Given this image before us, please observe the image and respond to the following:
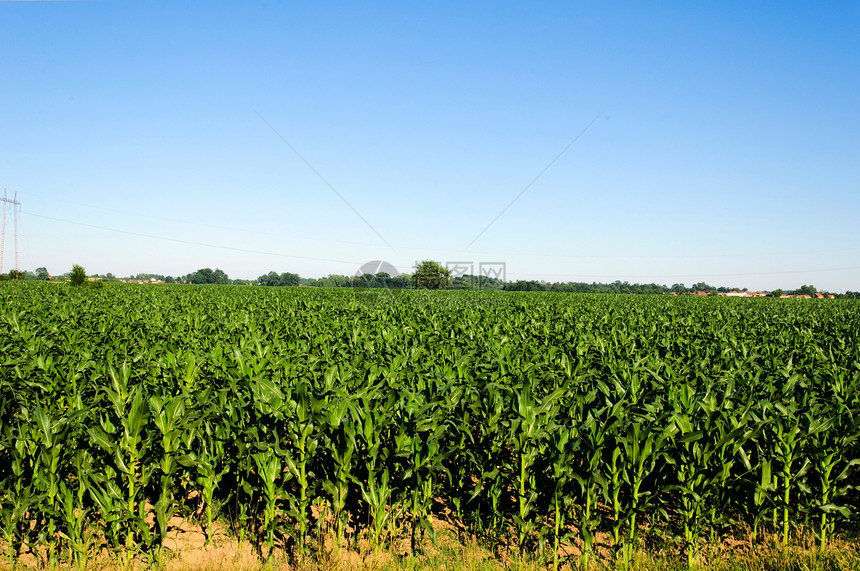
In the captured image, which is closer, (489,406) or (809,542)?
(809,542)

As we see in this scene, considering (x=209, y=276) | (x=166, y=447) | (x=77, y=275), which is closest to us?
(x=166, y=447)

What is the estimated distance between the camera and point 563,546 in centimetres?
390

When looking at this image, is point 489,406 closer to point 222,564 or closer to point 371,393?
point 371,393

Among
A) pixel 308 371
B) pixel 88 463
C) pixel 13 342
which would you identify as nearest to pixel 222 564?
pixel 88 463

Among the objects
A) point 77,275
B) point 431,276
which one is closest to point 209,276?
point 431,276

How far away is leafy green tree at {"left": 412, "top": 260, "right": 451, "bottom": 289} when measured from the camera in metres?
75.3

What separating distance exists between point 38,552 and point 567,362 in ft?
19.1

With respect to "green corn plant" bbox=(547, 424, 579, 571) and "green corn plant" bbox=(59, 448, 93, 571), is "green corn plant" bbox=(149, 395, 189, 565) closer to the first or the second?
"green corn plant" bbox=(59, 448, 93, 571)

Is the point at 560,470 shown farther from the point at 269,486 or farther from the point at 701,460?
the point at 269,486

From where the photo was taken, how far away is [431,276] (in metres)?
77.9

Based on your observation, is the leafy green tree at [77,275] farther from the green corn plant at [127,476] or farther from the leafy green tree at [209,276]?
the leafy green tree at [209,276]

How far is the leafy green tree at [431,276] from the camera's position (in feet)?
247

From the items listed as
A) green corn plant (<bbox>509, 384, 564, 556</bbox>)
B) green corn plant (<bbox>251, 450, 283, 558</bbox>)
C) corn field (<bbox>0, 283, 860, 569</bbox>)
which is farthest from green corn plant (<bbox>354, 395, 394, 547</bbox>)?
green corn plant (<bbox>509, 384, 564, 556</bbox>)

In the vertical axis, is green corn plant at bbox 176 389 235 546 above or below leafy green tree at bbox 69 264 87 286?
below
